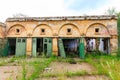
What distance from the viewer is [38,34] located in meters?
25.6

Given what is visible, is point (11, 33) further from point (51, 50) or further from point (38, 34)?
point (51, 50)

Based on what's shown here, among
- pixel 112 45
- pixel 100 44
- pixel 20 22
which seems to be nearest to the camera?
pixel 112 45

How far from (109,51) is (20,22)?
1128cm

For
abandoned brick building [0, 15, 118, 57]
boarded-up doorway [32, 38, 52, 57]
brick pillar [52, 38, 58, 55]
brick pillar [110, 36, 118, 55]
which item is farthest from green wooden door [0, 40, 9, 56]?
brick pillar [110, 36, 118, 55]

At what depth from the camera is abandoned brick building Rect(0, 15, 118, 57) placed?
24422mm

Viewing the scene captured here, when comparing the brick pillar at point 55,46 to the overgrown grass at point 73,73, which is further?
the brick pillar at point 55,46

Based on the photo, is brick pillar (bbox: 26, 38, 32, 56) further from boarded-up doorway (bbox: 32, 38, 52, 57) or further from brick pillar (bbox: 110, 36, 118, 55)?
brick pillar (bbox: 110, 36, 118, 55)

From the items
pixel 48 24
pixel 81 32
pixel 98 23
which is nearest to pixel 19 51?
pixel 48 24

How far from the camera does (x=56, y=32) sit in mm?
25141

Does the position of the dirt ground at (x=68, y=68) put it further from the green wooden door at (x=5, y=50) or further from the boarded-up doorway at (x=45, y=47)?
the green wooden door at (x=5, y=50)

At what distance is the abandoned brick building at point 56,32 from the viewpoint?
24422 millimetres

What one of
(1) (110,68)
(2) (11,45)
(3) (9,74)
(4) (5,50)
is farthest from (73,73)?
(2) (11,45)

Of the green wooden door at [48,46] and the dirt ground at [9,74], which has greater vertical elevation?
the green wooden door at [48,46]

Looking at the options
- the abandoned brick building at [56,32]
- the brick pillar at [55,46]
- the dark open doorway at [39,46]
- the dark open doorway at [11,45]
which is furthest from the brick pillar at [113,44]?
the dark open doorway at [11,45]
